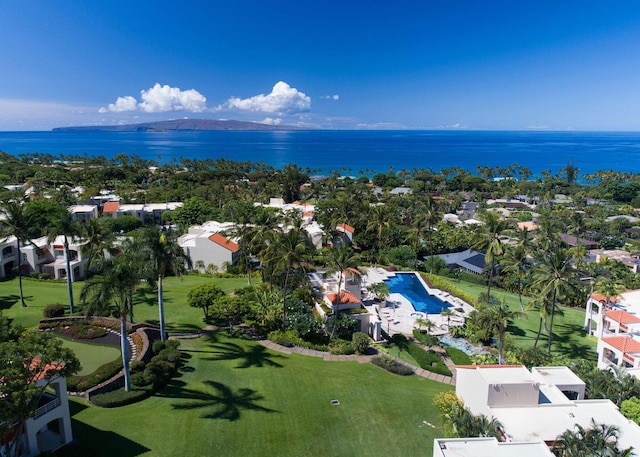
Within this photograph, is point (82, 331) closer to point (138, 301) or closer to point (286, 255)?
point (138, 301)

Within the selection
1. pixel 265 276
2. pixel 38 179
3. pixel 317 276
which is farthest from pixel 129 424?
pixel 38 179

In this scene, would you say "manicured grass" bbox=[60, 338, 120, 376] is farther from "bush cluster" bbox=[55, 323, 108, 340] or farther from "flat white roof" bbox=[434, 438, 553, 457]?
"flat white roof" bbox=[434, 438, 553, 457]

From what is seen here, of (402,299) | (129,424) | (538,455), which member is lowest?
(402,299)

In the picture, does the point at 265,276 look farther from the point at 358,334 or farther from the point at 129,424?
the point at 129,424

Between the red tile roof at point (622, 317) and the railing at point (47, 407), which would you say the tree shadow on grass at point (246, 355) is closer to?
the railing at point (47, 407)

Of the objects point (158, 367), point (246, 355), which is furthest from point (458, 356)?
point (158, 367)

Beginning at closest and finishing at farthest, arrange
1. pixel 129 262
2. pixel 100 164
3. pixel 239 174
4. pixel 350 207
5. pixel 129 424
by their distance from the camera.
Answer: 1. pixel 129 424
2. pixel 129 262
3. pixel 350 207
4. pixel 239 174
5. pixel 100 164

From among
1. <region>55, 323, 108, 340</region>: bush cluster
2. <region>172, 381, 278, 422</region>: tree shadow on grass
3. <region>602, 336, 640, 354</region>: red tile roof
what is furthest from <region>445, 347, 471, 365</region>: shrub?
<region>55, 323, 108, 340</region>: bush cluster
